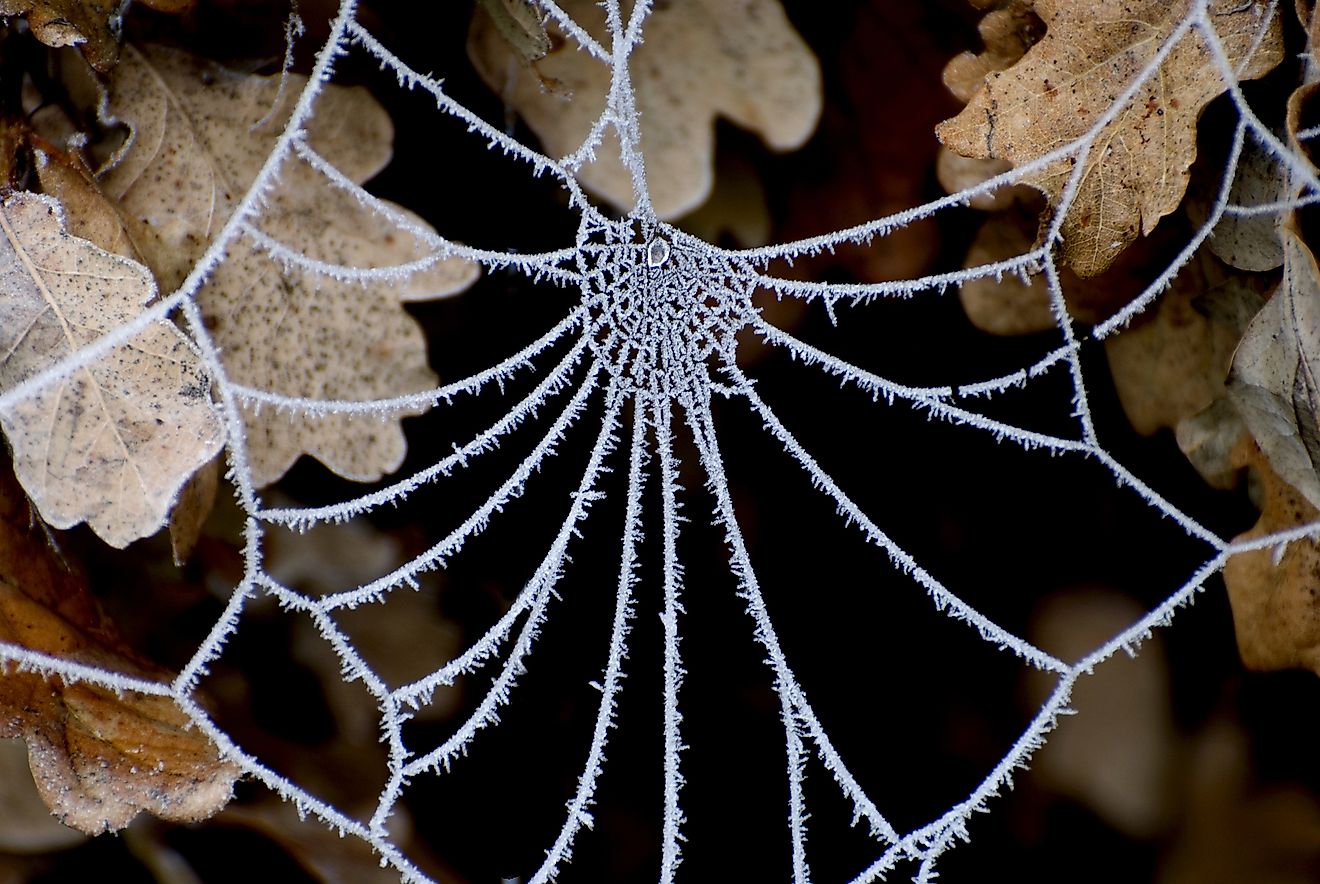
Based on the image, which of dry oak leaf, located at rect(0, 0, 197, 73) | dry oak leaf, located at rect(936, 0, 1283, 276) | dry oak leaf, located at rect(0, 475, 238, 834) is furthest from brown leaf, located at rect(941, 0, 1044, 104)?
dry oak leaf, located at rect(0, 475, 238, 834)

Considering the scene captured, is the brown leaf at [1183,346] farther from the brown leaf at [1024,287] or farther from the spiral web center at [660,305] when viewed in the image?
the spiral web center at [660,305]

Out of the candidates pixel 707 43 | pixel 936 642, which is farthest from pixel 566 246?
pixel 936 642

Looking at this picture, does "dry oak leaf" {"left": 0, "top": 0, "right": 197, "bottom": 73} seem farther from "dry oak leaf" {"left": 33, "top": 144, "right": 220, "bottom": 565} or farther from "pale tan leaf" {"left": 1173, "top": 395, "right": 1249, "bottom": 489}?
"pale tan leaf" {"left": 1173, "top": 395, "right": 1249, "bottom": 489}

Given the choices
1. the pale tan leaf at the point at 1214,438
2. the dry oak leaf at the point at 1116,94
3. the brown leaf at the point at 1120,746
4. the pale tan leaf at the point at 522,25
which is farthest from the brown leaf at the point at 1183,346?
the pale tan leaf at the point at 522,25

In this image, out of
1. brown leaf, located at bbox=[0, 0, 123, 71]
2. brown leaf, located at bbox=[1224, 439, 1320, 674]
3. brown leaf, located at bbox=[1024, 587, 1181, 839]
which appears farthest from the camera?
brown leaf, located at bbox=[1024, 587, 1181, 839]

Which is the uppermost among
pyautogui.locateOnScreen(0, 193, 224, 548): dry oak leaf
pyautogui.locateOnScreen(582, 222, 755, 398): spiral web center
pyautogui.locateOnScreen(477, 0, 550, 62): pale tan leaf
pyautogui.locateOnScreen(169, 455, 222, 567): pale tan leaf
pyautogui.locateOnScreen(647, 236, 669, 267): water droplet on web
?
pyautogui.locateOnScreen(477, 0, 550, 62): pale tan leaf

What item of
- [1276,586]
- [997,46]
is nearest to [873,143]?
[997,46]

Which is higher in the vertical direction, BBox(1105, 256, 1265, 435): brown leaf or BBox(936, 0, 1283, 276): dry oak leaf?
BBox(936, 0, 1283, 276): dry oak leaf
